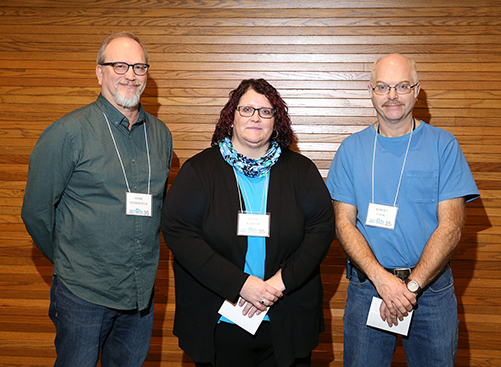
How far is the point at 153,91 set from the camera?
9.94ft

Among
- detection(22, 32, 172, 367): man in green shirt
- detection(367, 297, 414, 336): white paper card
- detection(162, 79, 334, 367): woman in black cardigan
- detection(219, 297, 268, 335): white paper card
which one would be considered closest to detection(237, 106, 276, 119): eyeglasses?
detection(162, 79, 334, 367): woman in black cardigan

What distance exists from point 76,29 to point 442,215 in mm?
2748

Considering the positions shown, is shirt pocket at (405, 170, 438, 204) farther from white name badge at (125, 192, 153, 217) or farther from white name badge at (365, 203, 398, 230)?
white name badge at (125, 192, 153, 217)

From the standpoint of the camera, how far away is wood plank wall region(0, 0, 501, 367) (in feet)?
9.55

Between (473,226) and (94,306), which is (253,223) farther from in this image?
(473,226)

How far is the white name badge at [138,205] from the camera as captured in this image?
6.50 ft

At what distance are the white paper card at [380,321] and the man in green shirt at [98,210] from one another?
1.11 metres

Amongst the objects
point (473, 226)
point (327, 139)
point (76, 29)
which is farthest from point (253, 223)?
point (76, 29)

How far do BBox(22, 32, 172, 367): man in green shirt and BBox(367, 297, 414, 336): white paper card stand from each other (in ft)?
3.65

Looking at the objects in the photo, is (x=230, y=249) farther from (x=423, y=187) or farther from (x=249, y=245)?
(x=423, y=187)

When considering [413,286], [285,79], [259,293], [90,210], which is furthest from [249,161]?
[285,79]

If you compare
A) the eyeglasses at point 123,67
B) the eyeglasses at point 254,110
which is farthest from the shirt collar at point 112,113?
the eyeglasses at point 254,110

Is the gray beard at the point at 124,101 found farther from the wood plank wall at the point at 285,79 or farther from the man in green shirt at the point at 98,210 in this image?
the wood plank wall at the point at 285,79

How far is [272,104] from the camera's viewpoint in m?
1.89
